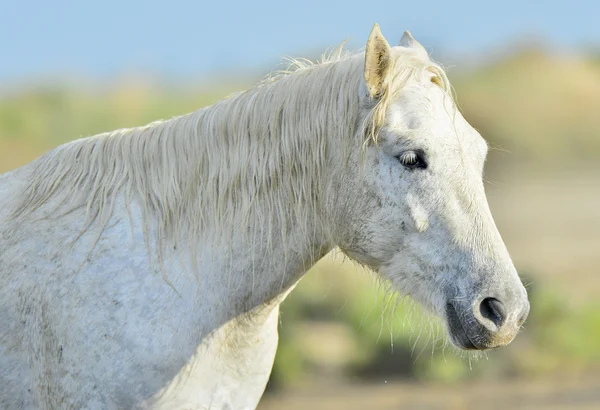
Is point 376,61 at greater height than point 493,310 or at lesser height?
greater

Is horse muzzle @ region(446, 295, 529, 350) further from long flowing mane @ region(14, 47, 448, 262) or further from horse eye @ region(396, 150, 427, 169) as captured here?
long flowing mane @ region(14, 47, 448, 262)

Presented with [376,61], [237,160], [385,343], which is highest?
[376,61]

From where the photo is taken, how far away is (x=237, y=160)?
10.7ft

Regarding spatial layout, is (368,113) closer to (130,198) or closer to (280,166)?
(280,166)

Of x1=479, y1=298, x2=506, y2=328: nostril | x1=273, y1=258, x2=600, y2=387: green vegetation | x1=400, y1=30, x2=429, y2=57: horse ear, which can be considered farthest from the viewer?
x1=273, y1=258, x2=600, y2=387: green vegetation

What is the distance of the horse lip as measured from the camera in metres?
2.97

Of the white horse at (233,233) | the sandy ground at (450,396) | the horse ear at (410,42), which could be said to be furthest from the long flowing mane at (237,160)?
the sandy ground at (450,396)

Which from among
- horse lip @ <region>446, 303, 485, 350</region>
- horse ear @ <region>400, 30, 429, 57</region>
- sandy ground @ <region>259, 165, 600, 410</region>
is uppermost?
horse ear @ <region>400, 30, 429, 57</region>

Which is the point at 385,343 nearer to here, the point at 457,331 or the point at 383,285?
the point at 383,285

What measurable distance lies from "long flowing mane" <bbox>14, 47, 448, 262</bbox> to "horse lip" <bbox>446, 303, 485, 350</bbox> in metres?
0.64

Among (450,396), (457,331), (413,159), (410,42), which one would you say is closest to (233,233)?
(413,159)

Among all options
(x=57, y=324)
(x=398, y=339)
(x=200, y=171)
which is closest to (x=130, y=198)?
(x=200, y=171)

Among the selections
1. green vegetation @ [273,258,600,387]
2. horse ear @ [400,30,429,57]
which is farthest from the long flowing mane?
green vegetation @ [273,258,600,387]

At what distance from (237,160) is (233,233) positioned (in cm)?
28
